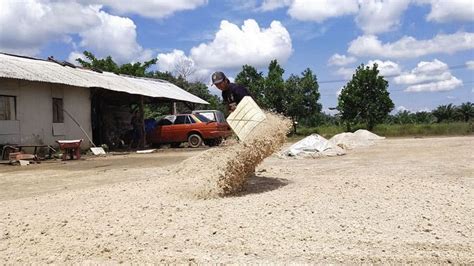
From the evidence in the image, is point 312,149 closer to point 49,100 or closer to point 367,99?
point 49,100

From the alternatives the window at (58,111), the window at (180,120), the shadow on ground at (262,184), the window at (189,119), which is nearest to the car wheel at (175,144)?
the window at (180,120)

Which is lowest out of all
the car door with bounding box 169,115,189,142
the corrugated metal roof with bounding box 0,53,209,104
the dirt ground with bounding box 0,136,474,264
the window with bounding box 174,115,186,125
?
the dirt ground with bounding box 0,136,474,264

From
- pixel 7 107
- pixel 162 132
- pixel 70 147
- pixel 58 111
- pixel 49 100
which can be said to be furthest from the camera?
pixel 162 132

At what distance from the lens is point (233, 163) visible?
6.75 metres

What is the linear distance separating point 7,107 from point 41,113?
1.61 meters

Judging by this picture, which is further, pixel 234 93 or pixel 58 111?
pixel 58 111

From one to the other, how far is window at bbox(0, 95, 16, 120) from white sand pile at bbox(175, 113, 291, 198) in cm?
1209

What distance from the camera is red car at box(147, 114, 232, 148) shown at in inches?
869

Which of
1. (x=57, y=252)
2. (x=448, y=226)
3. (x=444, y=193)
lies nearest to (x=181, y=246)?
(x=57, y=252)

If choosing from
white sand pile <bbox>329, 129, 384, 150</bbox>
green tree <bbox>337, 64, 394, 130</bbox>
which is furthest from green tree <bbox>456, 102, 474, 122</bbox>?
white sand pile <bbox>329, 129, 384, 150</bbox>

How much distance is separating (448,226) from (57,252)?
346cm

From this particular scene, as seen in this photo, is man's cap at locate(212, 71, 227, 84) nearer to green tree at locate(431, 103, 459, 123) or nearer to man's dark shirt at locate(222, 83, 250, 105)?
man's dark shirt at locate(222, 83, 250, 105)

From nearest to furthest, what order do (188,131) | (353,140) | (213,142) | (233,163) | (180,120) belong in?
1. (233,163)
2. (353,140)
3. (188,131)
4. (213,142)
5. (180,120)

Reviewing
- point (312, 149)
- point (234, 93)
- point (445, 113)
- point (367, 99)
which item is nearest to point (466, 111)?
point (445, 113)
